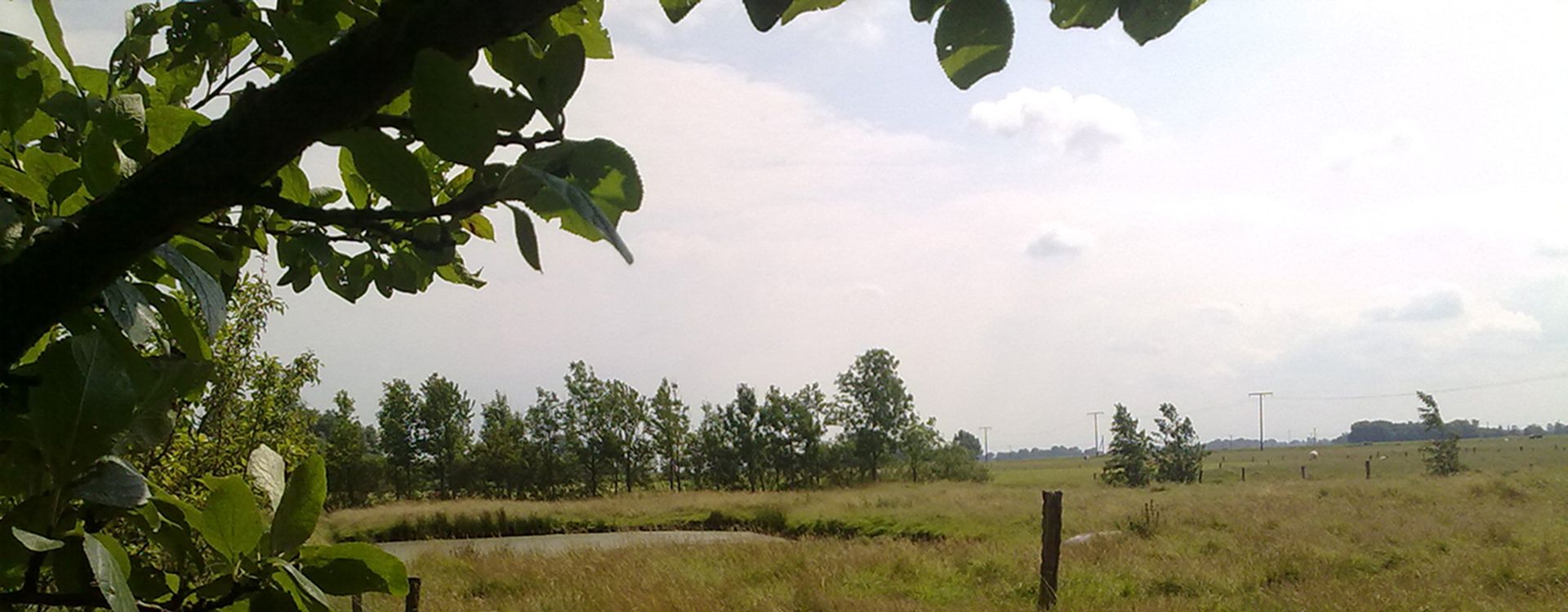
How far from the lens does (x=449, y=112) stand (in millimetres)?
451

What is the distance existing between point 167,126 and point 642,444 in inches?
2056

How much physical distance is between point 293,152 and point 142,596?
44 cm

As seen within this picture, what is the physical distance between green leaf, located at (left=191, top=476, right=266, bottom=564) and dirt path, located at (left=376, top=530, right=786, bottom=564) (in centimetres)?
1917

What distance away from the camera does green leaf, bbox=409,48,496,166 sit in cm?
44

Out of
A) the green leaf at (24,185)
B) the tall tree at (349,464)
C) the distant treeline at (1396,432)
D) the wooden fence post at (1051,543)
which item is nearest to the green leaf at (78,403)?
the green leaf at (24,185)

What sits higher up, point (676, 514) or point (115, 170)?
point (115, 170)

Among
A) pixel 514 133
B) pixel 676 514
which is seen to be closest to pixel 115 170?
pixel 514 133

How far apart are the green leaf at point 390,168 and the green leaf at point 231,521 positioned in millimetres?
279

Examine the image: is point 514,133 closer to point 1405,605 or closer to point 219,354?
point 219,354

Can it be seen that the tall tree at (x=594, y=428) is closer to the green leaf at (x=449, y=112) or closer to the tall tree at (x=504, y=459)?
the tall tree at (x=504, y=459)

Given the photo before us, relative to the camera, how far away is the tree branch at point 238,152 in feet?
1.66

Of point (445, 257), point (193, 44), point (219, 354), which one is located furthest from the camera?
point (219, 354)

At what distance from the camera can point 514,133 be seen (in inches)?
20.4

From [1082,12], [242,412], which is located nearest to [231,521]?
[1082,12]
